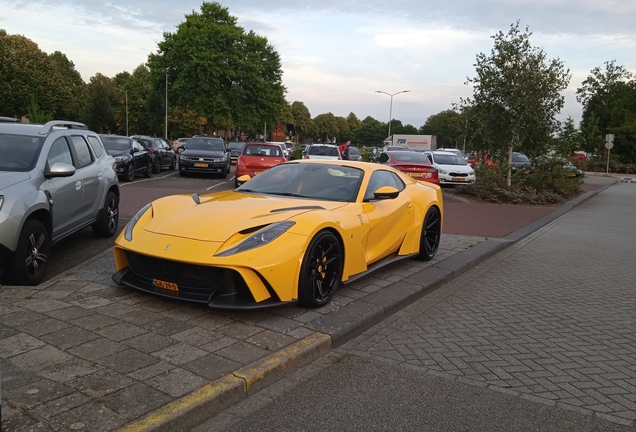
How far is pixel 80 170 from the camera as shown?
22.7 ft

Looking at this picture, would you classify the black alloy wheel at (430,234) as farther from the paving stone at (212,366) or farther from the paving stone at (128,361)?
the paving stone at (128,361)

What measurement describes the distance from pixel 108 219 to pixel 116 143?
39.6ft

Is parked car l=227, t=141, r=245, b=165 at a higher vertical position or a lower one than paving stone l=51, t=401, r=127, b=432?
higher

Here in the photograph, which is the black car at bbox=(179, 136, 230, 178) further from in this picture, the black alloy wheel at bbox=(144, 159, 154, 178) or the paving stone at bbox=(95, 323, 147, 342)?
the paving stone at bbox=(95, 323, 147, 342)

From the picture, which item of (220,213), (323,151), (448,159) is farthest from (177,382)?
(448,159)

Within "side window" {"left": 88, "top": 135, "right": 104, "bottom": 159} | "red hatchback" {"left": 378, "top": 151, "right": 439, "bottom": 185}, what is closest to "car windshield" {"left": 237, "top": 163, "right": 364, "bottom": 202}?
"side window" {"left": 88, "top": 135, "right": 104, "bottom": 159}

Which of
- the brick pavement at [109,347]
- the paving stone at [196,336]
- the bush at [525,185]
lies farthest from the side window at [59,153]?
the bush at [525,185]

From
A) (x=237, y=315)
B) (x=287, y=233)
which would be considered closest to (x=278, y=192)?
(x=287, y=233)

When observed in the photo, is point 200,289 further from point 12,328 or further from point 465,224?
point 465,224

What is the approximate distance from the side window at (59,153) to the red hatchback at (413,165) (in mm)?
11191

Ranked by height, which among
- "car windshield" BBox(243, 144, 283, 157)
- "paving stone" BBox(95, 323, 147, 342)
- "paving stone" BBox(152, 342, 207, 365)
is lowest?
"paving stone" BBox(152, 342, 207, 365)

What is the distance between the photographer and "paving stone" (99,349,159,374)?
11.4ft

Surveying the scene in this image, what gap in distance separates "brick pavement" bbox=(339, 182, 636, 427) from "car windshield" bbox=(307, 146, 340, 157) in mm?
14440

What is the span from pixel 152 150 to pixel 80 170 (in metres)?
15.9
